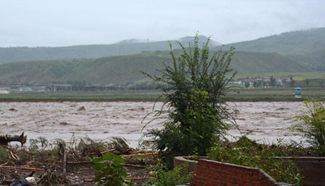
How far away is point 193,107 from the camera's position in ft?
29.0

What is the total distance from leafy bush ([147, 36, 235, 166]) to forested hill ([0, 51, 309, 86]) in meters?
131

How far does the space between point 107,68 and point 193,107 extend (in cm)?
14873

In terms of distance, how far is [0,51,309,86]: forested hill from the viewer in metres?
150

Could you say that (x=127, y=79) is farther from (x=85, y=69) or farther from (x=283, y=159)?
(x=283, y=159)

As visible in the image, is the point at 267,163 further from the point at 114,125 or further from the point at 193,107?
the point at 114,125

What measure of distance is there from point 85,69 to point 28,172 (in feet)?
520

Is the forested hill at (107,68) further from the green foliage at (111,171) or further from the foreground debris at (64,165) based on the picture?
the green foliage at (111,171)

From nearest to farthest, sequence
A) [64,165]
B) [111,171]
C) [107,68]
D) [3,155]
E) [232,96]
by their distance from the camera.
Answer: [111,171]
[64,165]
[3,155]
[232,96]
[107,68]

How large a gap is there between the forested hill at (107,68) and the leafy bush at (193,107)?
131 meters

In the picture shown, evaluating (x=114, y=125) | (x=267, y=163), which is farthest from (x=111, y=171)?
(x=114, y=125)

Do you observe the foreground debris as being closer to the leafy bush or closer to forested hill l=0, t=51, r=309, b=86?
the leafy bush

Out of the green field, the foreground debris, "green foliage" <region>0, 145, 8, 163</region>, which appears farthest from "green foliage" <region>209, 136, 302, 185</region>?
the green field

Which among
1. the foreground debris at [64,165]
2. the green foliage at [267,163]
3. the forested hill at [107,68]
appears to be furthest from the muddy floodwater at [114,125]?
the forested hill at [107,68]

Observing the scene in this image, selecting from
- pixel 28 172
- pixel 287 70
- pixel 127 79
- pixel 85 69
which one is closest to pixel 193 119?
pixel 28 172
